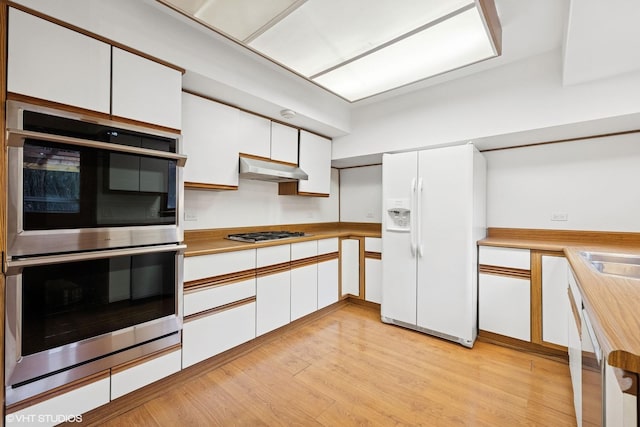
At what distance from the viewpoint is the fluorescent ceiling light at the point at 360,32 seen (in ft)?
5.10

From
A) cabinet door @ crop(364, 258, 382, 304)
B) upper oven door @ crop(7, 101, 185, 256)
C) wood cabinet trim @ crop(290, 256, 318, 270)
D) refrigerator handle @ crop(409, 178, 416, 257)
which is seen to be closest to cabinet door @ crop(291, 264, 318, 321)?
wood cabinet trim @ crop(290, 256, 318, 270)

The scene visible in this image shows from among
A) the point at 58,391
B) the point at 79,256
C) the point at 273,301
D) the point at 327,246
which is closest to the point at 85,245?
the point at 79,256

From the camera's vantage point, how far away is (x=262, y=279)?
2.47 metres

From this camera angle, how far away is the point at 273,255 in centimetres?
256

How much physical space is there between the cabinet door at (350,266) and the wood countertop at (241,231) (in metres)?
0.13

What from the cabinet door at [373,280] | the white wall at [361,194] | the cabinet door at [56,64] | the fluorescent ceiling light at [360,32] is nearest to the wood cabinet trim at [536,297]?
the cabinet door at [373,280]

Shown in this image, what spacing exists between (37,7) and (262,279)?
2170 millimetres

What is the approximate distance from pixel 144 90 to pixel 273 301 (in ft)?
6.33

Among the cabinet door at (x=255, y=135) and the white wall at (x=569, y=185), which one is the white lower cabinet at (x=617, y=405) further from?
the cabinet door at (x=255, y=135)

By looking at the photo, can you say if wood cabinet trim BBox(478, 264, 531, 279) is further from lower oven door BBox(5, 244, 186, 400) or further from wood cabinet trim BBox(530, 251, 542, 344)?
lower oven door BBox(5, 244, 186, 400)

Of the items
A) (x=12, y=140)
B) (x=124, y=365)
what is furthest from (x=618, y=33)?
(x=124, y=365)

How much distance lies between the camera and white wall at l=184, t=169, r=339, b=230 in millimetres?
2647

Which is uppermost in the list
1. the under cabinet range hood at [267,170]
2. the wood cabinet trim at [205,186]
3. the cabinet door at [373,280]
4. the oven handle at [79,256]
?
the under cabinet range hood at [267,170]

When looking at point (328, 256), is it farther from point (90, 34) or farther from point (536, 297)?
point (90, 34)
